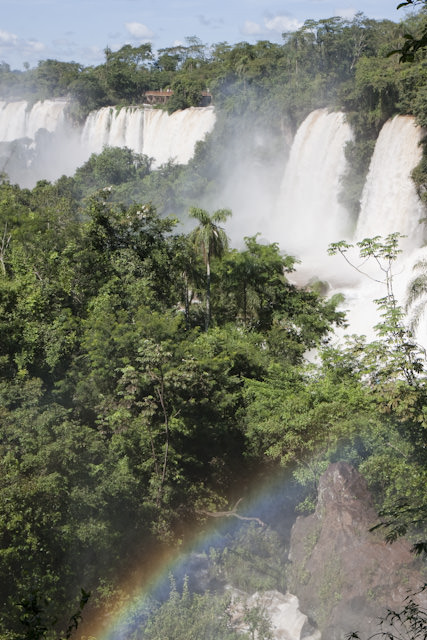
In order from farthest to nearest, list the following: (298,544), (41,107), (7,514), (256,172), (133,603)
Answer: (41,107)
(256,172)
(298,544)
(133,603)
(7,514)

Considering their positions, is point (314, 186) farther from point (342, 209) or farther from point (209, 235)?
point (209, 235)

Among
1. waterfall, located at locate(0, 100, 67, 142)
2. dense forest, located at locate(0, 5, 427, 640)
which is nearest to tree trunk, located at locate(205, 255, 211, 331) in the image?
dense forest, located at locate(0, 5, 427, 640)

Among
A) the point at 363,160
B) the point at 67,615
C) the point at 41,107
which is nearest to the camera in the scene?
the point at 67,615

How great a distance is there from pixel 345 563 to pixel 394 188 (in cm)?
2008

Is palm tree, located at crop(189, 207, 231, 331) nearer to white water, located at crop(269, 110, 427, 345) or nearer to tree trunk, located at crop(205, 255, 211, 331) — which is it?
tree trunk, located at crop(205, 255, 211, 331)

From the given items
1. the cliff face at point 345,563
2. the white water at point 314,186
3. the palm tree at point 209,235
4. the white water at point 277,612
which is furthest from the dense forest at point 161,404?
the white water at point 314,186

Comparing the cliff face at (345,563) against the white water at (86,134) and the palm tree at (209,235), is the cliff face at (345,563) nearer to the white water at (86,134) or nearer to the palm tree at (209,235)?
the palm tree at (209,235)

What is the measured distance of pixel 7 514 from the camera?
31.3 feet

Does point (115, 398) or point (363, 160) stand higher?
point (363, 160)

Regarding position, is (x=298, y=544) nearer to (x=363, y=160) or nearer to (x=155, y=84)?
(x=363, y=160)

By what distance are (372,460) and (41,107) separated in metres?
71.6

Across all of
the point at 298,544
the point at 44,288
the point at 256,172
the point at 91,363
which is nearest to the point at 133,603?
the point at 298,544

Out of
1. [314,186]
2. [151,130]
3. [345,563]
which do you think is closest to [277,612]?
[345,563]

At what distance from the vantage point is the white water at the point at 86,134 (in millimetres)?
49719
